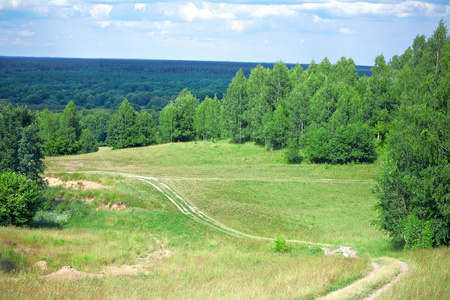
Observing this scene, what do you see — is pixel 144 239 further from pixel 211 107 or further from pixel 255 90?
pixel 211 107

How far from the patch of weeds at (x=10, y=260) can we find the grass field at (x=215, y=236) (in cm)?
7

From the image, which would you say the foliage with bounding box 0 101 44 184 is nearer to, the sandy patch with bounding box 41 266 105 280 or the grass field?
the grass field

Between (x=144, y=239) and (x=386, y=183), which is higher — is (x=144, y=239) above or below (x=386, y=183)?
below

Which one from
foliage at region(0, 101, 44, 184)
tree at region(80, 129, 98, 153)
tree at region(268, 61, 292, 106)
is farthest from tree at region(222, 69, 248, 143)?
foliage at region(0, 101, 44, 184)

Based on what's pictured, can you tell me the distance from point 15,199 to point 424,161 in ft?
91.3

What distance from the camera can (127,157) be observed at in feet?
216

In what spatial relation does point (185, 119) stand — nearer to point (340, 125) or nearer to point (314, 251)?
point (340, 125)

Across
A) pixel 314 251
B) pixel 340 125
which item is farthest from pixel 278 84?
pixel 314 251

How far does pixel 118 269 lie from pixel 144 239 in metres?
7.79

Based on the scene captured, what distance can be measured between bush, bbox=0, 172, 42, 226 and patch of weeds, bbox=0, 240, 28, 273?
8091mm

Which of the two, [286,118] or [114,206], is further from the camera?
[286,118]

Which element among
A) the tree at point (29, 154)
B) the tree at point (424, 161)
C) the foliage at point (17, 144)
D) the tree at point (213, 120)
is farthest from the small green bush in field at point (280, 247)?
the tree at point (213, 120)

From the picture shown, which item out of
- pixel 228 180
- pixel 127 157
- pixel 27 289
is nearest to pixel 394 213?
pixel 27 289

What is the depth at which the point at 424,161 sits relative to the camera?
22.0 m
